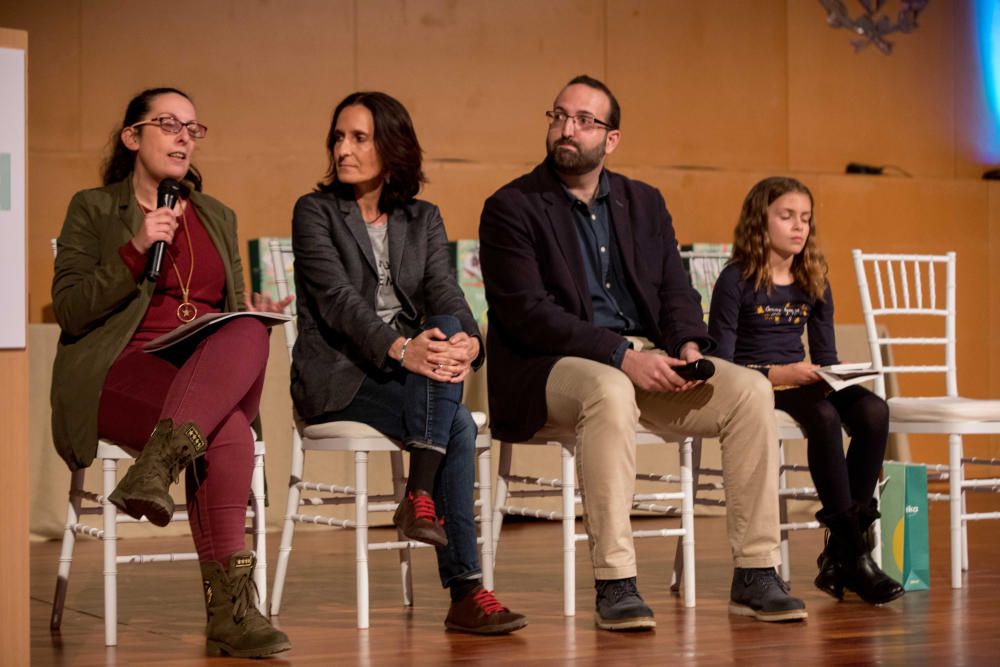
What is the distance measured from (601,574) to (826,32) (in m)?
4.81

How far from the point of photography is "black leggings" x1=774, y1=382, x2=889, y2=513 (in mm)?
→ 3498

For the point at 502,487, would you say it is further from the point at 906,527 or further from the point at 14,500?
the point at 14,500

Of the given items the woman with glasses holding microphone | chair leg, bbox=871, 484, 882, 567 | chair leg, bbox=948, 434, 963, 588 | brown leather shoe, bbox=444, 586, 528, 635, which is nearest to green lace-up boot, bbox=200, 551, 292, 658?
the woman with glasses holding microphone

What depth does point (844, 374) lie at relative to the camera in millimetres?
3447

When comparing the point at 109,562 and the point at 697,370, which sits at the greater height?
the point at 697,370

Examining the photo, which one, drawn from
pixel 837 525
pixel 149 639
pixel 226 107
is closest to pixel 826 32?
pixel 226 107

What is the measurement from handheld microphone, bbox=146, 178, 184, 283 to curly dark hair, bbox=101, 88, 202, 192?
11 centimetres

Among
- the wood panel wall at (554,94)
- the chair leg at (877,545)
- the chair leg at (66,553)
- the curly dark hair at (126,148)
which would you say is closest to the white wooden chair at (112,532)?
the chair leg at (66,553)

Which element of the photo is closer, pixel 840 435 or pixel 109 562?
pixel 109 562

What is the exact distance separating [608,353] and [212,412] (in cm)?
92

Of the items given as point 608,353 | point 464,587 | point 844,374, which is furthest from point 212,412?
point 844,374

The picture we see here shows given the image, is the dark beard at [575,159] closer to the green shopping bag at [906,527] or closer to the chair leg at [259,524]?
the chair leg at [259,524]

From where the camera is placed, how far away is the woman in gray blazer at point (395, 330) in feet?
9.92

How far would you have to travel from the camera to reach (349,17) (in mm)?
6219
